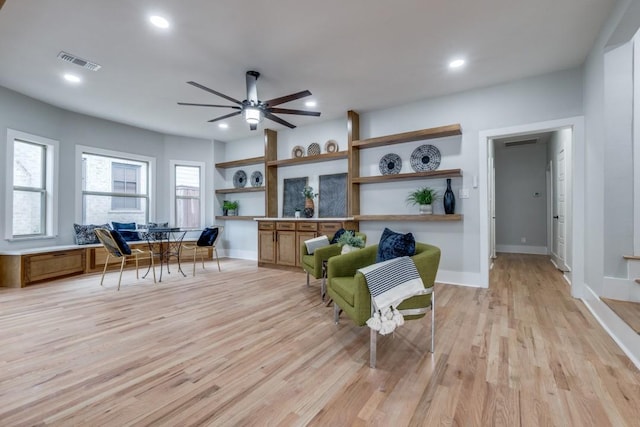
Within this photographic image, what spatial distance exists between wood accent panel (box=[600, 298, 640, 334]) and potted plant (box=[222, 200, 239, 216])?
632 cm

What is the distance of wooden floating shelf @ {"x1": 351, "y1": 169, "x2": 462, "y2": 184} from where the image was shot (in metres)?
4.13

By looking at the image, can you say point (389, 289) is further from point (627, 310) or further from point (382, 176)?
point (382, 176)

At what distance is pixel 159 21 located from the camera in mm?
2715

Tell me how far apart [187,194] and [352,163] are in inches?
163

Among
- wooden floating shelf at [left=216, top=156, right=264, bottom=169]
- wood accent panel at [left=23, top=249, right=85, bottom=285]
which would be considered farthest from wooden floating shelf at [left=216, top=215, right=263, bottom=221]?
wood accent panel at [left=23, top=249, right=85, bottom=285]

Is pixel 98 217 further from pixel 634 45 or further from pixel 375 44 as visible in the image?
pixel 634 45

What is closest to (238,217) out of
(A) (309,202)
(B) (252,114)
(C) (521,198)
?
(A) (309,202)

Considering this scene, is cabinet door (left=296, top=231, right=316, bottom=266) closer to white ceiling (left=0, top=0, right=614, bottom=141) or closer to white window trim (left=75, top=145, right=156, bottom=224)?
white ceiling (left=0, top=0, right=614, bottom=141)

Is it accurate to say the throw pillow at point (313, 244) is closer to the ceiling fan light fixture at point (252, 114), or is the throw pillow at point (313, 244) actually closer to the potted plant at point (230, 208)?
the ceiling fan light fixture at point (252, 114)

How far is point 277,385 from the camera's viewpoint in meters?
1.77

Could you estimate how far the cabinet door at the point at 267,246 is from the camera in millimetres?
5469

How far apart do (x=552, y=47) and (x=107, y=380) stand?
484 cm

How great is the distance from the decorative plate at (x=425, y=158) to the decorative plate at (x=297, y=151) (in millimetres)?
2200

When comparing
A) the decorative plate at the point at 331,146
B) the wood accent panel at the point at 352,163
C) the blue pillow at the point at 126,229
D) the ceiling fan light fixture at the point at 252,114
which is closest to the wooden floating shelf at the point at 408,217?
the wood accent panel at the point at 352,163
